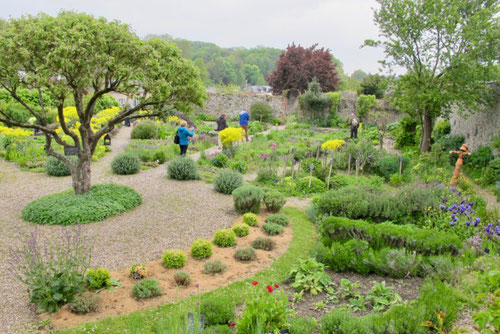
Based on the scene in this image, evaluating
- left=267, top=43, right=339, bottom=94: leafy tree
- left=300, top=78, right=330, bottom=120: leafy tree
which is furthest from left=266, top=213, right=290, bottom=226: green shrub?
left=267, top=43, right=339, bottom=94: leafy tree

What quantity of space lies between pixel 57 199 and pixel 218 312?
207 inches

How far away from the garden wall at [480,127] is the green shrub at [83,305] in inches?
526

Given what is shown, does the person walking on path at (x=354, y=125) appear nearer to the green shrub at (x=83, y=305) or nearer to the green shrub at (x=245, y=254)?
the green shrub at (x=245, y=254)

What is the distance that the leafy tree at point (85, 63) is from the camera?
6289 mm

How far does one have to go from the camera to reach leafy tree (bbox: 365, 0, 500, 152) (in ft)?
41.1

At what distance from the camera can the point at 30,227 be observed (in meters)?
7.07

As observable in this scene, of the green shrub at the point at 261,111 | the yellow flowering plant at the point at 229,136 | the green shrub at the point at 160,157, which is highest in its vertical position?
the green shrub at the point at 261,111

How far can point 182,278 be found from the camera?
5.18 metres

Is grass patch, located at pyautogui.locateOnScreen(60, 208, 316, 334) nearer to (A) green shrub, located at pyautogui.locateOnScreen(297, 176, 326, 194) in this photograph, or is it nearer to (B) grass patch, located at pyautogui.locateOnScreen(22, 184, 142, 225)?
(A) green shrub, located at pyautogui.locateOnScreen(297, 176, 326, 194)

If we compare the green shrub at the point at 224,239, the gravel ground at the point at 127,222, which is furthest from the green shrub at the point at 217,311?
the green shrub at the point at 224,239

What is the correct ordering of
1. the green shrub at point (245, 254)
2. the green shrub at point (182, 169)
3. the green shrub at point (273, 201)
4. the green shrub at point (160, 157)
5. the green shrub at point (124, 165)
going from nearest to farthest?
the green shrub at point (245, 254), the green shrub at point (273, 201), the green shrub at point (182, 169), the green shrub at point (124, 165), the green shrub at point (160, 157)

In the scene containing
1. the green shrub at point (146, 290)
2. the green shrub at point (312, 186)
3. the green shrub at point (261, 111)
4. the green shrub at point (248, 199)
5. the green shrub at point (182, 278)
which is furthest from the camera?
the green shrub at point (261, 111)

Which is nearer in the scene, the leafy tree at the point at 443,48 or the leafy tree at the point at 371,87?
the leafy tree at the point at 443,48

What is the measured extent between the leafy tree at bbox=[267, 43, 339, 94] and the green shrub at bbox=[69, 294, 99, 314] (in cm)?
3117
